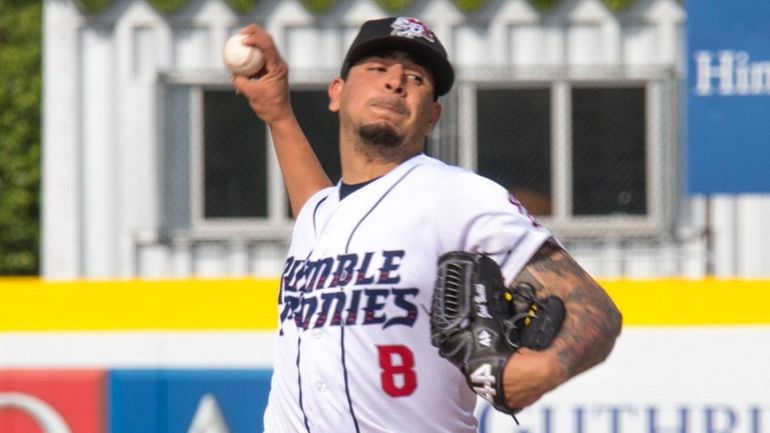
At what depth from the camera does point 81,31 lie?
8.62 metres

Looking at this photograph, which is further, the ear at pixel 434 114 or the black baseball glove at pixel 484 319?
the ear at pixel 434 114

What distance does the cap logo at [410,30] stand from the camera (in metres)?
2.89

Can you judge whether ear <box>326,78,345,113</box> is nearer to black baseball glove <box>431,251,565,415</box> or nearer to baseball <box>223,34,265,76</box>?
baseball <box>223,34,265,76</box>

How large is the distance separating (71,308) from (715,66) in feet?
10.9

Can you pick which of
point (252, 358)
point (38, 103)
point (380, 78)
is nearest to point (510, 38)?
point (252, 358)

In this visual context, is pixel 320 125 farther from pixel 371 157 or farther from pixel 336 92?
pixel 371 157

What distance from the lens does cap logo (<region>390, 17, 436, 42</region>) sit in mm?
2887

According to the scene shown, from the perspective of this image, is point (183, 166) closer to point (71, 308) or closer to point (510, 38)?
point (510, 38)

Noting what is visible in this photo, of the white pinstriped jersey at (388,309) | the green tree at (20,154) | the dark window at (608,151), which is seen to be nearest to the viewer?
the white pinstriped jersey at (388,309)

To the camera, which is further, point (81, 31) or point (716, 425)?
point (81, 31)

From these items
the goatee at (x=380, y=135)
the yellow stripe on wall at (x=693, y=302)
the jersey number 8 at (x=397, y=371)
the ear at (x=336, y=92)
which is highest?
the ear at (x=336, y=92)

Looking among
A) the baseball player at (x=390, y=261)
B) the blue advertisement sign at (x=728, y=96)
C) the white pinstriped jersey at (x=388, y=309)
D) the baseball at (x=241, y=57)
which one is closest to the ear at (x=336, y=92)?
the baseball player at (x=390, y=261)

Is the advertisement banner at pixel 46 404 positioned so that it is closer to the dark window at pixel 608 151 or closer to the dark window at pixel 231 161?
the dark window at pixel 231 161

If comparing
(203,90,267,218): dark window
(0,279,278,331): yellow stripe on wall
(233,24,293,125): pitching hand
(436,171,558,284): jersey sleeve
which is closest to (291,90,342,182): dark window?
(203,90,267,218): dark window
